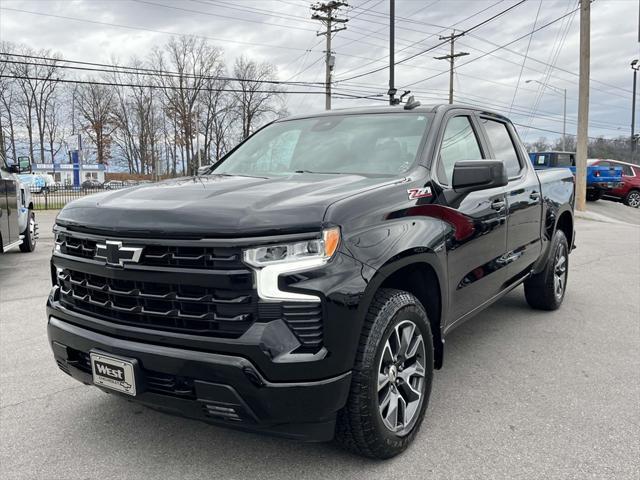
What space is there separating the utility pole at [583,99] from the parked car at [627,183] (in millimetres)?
3920

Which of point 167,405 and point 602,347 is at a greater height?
point 167,405

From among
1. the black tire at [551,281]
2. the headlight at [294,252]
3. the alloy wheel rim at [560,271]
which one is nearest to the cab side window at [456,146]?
the headlight at [294,252]

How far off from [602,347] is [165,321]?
366 centimetres

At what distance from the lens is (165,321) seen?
2285mm

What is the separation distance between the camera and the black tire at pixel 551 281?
5133 mm

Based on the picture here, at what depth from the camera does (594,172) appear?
2134cm

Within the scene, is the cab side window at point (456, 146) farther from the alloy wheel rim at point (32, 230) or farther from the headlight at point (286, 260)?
the alloy wheel rim at point (32, 230)

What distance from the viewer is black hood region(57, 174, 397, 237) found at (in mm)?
2188

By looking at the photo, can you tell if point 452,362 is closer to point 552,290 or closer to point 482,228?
point 482,228

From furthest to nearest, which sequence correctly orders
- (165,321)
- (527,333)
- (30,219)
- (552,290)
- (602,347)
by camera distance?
(30,219) → (552,290) → (527,333) → (602,347) → (165,321)

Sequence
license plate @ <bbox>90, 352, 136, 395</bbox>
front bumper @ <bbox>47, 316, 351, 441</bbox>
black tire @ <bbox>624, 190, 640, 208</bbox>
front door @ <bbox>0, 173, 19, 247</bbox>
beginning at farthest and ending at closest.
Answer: black tire @ <bbox>624, 190, 640, 208</bbox>
front door @ <bbox>0, 173, 19, 247</bbox>
license plate @ <bbox>90, 352, 136, 395</bbox>
front bumper @ <bbox>47, 316, 351, 441</bbox>

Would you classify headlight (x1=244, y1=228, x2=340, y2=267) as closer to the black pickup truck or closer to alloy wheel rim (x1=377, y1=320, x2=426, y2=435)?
the black pickup truck

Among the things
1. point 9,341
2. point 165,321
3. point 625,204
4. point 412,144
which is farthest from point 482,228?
point 625,204

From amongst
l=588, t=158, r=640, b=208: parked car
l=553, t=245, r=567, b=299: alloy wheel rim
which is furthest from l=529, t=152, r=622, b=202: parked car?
l=553, t=245, r=567, b=299: alloy wheel rim
